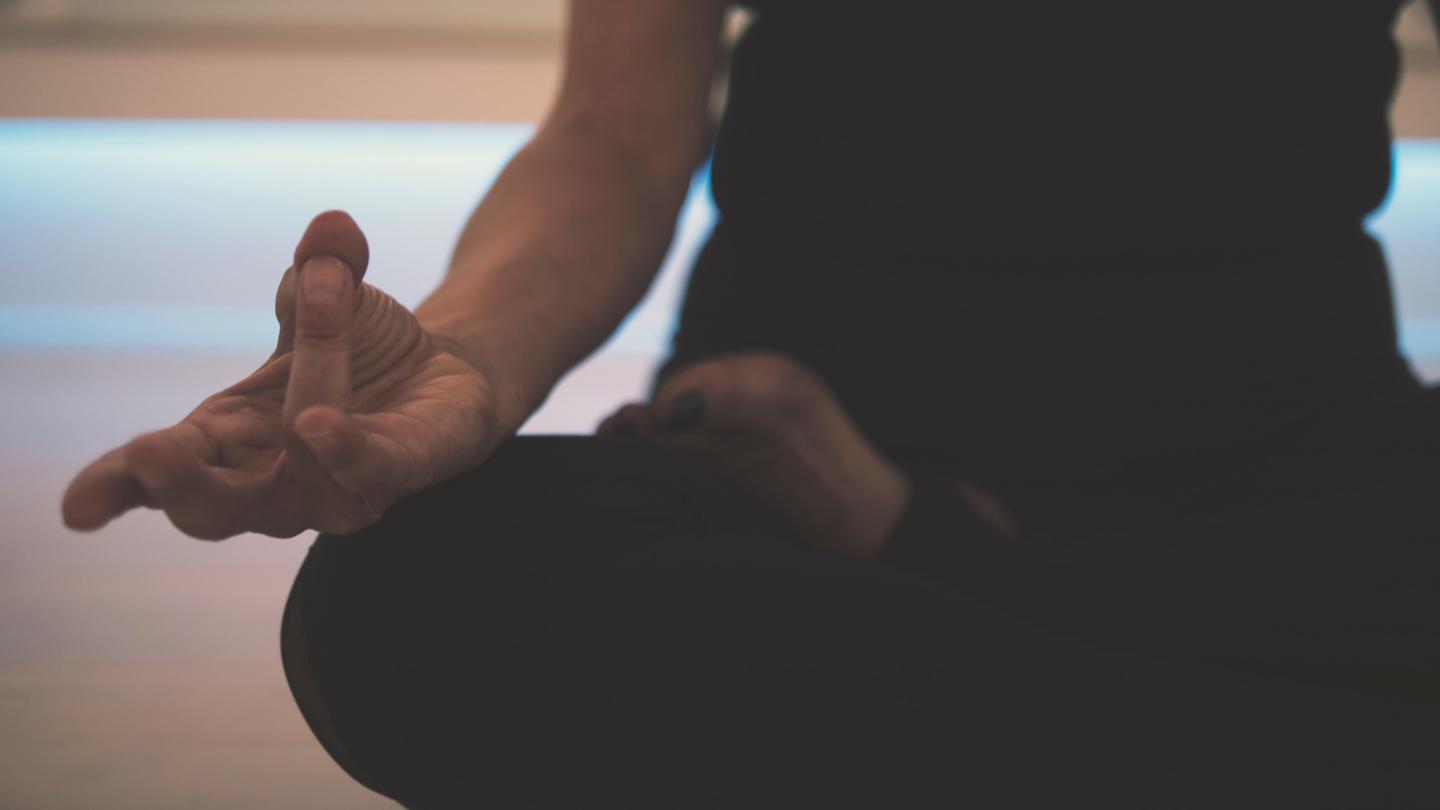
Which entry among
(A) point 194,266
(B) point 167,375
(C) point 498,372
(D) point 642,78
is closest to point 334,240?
(C) point 498,372

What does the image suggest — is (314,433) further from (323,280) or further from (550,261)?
(550,261)

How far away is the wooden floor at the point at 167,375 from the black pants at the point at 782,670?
0.74ft

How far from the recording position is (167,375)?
59.2 inches

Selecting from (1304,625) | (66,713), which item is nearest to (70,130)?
(66,713)

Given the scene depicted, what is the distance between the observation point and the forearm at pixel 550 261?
0.48 meters

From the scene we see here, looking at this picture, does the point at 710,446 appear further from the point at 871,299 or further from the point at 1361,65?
the point at 1361,65

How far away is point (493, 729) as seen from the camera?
40 centimetres

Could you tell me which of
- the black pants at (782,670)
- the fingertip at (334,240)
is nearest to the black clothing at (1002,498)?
the black pants at (782,670)

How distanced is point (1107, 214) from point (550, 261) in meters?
0.31

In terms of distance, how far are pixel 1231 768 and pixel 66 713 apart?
64 cm

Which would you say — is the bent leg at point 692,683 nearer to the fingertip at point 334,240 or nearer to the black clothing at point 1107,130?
the fingertip at point 334,240

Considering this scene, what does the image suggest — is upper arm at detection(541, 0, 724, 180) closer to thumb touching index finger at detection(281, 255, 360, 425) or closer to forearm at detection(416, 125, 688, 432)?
forearm at detection(416, 125, 688, 432)

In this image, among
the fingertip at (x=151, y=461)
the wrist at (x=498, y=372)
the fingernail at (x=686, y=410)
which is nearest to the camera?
the fingertip at (x=151, y=461)

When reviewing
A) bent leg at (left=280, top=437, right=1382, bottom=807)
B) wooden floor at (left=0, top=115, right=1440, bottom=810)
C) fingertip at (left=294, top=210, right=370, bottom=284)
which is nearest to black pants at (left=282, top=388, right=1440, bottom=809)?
bent leg at (left=280, top=437, right=1382, bottom=807)
